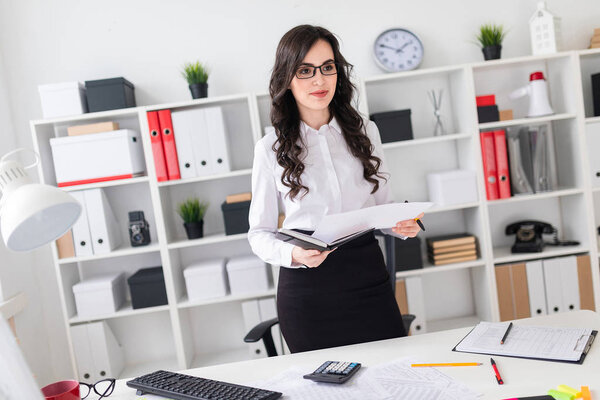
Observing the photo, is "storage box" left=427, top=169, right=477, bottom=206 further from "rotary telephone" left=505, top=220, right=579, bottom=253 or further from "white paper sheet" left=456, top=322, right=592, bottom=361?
"white paper sheet" left=456, top=322, right=592, bottom=361

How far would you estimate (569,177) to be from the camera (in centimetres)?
305

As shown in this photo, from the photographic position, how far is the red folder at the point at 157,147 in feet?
9.13

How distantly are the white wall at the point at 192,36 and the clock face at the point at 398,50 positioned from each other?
0.32 ft

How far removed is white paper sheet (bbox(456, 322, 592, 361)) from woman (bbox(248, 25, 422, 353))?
407 millimetres

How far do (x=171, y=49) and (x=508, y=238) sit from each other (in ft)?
7.98

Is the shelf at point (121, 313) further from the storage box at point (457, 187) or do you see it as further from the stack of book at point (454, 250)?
the storage box at point (457, 187)

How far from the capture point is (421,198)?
10.5 feet

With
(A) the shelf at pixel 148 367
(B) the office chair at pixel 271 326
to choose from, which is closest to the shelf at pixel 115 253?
(A) the shelf at pixel 148 367

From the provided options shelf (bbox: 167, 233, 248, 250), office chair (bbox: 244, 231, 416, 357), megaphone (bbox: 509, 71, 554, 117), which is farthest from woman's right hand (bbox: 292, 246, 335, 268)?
megaphone (bbox: 509, 71, 554, 117)

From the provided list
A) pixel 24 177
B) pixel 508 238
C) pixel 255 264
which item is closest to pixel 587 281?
pixel 508 238

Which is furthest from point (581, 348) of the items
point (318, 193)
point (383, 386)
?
point (318, 193)

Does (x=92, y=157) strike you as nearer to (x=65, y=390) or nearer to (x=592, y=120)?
(x=65, y=390)

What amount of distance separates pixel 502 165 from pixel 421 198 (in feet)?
1.76

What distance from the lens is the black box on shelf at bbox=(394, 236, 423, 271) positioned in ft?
9.48
